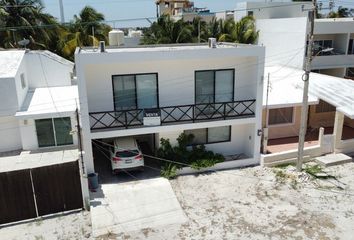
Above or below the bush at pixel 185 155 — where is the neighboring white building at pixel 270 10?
above

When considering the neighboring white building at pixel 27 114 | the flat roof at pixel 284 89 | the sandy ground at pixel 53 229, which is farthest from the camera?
the flat roof at pixel 284 89

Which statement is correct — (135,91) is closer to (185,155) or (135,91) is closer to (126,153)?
(126,153)

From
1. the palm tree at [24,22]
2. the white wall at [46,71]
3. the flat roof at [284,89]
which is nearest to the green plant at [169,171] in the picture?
the flat roof at [284,89]

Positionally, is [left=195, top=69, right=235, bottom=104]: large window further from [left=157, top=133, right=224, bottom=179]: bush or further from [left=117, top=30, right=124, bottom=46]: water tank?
[left=117, top=30, right=124, bottom=46]: water tank

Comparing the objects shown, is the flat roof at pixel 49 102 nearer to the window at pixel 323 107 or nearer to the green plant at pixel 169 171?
the green plant at pixel 169 171

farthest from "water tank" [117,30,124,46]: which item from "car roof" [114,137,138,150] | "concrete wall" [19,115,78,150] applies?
"car roof" [114,137,138,150]

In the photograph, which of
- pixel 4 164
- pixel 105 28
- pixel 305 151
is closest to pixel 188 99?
pixel 305 151
